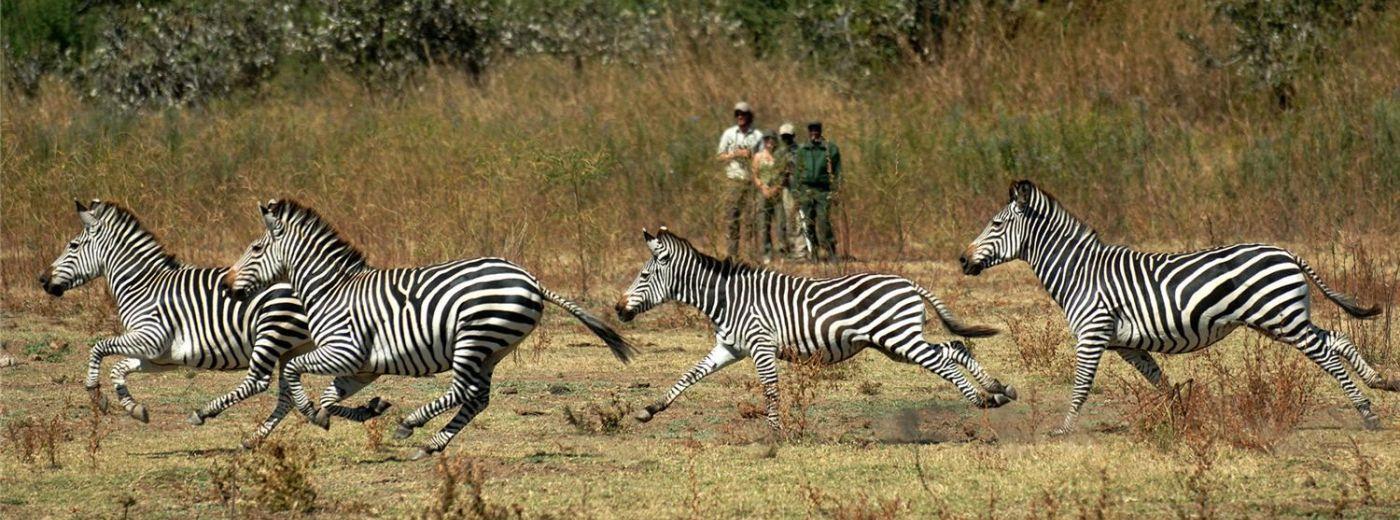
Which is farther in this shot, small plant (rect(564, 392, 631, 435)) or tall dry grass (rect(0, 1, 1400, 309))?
tall dry grass (rect(0, 1, 1400, 309))

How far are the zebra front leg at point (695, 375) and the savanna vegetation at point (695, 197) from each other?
16 centimetres

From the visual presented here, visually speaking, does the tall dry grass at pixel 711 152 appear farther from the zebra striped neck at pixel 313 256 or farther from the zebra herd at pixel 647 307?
the zebra striped neck at pixel 313 256

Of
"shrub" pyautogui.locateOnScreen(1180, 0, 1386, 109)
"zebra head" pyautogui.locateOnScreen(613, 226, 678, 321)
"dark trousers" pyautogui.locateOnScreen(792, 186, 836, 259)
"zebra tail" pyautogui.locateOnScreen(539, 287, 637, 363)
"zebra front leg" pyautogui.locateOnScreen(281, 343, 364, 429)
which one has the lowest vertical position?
"zebra front leg" pyautogui.locateOnScreen(281, 343, 364, 429)

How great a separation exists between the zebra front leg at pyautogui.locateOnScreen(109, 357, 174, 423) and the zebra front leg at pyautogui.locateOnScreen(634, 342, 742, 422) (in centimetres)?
262

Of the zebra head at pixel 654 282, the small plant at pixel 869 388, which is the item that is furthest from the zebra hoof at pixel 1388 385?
the zebra head at pixel 654 282

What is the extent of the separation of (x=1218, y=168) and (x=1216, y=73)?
281 centimetres

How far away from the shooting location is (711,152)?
21.8 metres

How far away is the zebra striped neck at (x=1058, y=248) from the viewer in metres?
10.4

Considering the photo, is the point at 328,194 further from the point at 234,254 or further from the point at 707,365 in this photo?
the point at 707,365

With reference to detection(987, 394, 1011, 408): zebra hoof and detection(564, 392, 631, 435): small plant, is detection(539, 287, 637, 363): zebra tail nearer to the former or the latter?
detection(564, 392, 631, 435): small plant

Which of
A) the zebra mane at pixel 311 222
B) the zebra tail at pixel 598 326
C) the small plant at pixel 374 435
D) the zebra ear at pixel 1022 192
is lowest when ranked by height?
the small plant at pixel 374 435

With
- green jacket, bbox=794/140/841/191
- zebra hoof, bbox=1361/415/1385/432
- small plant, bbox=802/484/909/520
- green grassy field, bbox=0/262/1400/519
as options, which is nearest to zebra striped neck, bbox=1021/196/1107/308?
green grassy field, bbox=0/262/1400/519

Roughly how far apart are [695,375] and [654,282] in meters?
0.79

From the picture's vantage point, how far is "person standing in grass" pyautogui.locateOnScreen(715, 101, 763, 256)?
19.2 metres
